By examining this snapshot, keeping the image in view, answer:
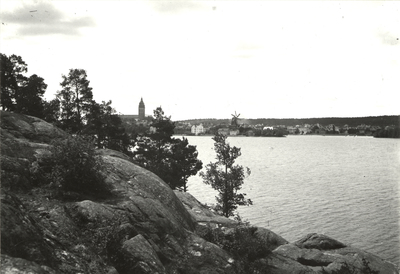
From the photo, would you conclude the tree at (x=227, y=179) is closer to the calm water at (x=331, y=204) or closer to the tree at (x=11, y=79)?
the calm water at (x=331, y=204)

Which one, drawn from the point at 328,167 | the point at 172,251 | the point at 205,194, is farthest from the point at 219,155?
the point at 328,167

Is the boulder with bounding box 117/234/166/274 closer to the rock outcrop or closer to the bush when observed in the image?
the rock outcrop

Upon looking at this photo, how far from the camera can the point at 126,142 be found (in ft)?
148

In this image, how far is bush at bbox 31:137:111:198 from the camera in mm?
11594

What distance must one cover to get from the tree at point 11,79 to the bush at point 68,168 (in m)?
34.9

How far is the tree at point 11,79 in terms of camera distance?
4157cm

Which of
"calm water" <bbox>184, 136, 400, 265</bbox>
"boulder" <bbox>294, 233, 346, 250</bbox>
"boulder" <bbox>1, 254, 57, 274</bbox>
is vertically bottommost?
"calm water" <bbox>184, 136, 400, 265</bbox>

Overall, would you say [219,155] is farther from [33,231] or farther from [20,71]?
[33,231]

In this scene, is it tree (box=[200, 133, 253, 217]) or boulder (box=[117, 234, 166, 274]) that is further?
tree (box=[200, 133, 253, 217])

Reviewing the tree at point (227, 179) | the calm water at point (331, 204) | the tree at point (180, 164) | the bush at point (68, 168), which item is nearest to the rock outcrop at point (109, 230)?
the bush at point (68, 168)

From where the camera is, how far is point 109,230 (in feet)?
34.4

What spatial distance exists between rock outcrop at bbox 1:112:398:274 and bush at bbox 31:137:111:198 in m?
0.36

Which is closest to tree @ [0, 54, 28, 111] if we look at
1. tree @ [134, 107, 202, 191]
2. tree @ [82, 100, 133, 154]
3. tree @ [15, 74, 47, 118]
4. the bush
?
tree @ [15, 74, 47, 118]

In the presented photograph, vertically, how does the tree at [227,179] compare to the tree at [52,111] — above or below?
below
